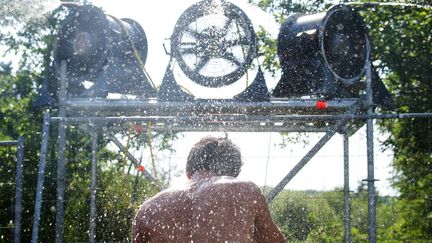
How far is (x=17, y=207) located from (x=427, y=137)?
7.56 metres

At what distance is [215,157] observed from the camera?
2.80 meters

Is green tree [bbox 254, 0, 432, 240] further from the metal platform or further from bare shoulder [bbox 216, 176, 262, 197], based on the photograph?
bare shoulder [bbox 216, 176, 262, 197]

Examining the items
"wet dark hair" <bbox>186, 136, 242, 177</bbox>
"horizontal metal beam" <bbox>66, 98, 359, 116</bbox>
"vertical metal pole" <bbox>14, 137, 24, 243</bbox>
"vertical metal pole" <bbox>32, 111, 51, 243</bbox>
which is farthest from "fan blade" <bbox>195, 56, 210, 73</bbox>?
"wet dark hair" <bbox>186, 136, 242, 177</bbox>

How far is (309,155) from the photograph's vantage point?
604cm

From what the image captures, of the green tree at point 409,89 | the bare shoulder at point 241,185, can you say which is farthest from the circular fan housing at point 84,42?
the green tree at point 409,89

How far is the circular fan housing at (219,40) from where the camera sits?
6293 mm

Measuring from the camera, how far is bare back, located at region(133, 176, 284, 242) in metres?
2.59

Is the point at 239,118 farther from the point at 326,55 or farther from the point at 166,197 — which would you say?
the point at 166,197

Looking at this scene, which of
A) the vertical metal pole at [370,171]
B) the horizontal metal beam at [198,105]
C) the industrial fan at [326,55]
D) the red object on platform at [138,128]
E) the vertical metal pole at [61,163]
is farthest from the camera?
the red object on platform at [138,128]

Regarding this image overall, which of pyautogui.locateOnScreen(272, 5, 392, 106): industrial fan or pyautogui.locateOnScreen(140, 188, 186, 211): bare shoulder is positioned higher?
pyautogui.locateOnScreen(272, 5, 392, 106): industrial fan

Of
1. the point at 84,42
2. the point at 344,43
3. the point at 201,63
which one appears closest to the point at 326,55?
the point at 344,43

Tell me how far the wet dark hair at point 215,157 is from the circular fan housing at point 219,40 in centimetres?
344

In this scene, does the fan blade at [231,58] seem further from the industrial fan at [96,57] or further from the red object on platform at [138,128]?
the red object on platform at [138,128]

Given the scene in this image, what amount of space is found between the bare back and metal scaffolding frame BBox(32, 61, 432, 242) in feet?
9.49
